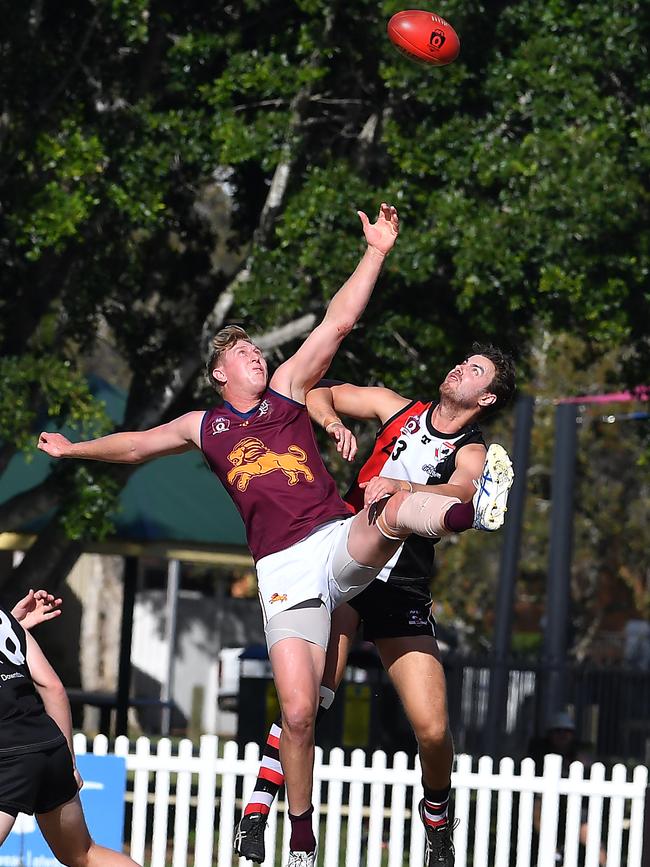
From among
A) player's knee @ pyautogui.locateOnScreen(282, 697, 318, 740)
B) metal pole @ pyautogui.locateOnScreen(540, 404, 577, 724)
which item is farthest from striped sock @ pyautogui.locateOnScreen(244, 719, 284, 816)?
metal pole @ pyautogui.locateOnScreen(540, 404, 577, 724)

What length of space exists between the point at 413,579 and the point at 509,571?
14.8m

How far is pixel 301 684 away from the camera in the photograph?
638 cm

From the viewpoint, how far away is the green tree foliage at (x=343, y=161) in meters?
12.3

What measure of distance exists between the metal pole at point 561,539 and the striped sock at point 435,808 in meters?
14.7

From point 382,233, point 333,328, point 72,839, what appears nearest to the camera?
point 72,839

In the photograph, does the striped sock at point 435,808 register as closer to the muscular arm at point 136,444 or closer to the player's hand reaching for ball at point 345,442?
the player's hand reaching for ball at point 345,442

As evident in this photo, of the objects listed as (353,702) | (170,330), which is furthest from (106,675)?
(170,330)

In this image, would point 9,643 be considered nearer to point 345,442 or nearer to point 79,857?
point 79,857

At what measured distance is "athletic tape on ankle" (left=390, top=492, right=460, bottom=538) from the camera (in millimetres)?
5898

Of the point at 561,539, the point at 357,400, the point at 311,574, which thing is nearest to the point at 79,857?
the point at 311,574

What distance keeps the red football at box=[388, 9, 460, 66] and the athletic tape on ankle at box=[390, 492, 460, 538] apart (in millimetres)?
3599

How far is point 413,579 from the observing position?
23.5ft

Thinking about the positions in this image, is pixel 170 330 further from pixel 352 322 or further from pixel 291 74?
pixel 352 322

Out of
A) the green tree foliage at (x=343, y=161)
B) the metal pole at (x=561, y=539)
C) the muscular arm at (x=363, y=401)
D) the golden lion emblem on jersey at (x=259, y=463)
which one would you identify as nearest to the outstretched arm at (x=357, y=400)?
the muscular arm at (x=363, y=401)
